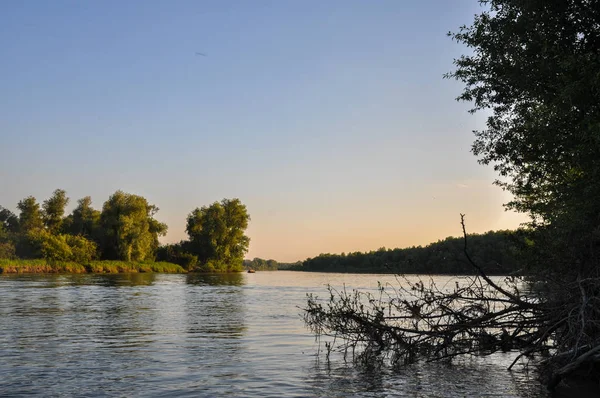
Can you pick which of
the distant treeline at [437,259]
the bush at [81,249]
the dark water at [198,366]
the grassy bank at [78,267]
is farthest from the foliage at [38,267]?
the dark water at [198,366]

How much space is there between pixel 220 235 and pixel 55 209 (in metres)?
34.4

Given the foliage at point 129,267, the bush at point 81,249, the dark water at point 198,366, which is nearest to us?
the dark water at point 198,366

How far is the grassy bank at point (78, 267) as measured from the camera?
255ft

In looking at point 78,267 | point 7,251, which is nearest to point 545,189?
point 78,267

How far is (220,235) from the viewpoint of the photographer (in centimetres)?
12500

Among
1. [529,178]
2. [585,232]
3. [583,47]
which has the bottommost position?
[585,232]

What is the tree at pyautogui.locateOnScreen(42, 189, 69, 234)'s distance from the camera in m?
118

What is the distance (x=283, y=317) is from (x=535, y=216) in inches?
496

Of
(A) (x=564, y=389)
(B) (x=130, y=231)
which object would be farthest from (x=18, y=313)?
(B) (x=130, y=231)

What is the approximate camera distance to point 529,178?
17281 mm

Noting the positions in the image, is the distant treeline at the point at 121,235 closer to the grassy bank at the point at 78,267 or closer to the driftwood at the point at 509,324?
the grassy bank at the point at 78,267

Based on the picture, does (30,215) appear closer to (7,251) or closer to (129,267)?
(7,251)

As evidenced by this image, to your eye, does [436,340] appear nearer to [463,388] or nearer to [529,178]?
[463,388]

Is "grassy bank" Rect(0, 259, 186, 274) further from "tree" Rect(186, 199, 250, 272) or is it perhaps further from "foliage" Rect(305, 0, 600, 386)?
"foliage" Rect(305, 0, 600, 386)
